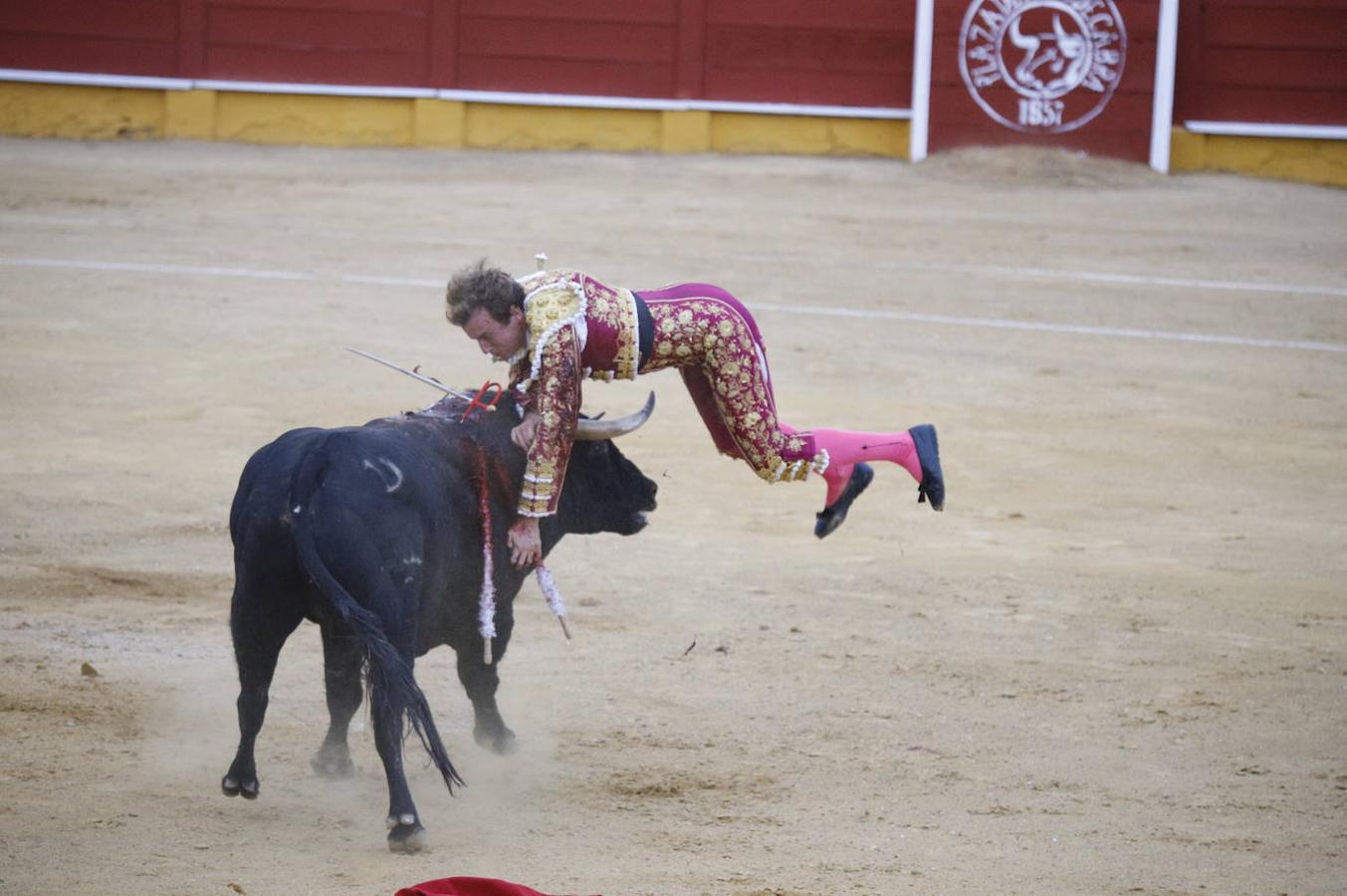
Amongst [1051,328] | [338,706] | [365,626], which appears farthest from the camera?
[1051,328]

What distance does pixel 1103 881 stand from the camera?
126 inches

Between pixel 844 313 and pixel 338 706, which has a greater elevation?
pixel 844 313

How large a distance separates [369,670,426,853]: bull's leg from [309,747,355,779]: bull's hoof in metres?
0.43

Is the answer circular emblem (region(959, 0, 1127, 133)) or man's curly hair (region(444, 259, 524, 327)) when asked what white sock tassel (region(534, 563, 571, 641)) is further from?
circular emblem (region(959, 0, 1127, 133))

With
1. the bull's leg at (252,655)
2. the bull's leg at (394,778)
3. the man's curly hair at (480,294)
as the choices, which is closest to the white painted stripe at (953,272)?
the man's curly hair at (480,294)

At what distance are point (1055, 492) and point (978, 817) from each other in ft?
8.86

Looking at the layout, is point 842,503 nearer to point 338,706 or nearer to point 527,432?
point 527,432

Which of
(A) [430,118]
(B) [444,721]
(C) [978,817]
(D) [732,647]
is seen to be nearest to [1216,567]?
(D) [732,647]

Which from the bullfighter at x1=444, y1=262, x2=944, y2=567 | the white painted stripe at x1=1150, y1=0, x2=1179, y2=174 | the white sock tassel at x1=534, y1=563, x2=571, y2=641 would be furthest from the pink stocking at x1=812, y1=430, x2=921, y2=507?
the white painted stripe at x1=1150, y1=0, x2=1179, y2=174

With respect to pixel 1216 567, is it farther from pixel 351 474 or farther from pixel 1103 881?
pixel 351 474

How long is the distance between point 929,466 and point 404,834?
60.3 inches

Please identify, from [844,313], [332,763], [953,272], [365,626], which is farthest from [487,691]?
[953,272]

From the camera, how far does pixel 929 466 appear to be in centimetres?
398

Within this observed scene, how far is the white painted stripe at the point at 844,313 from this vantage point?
27.2 feet
